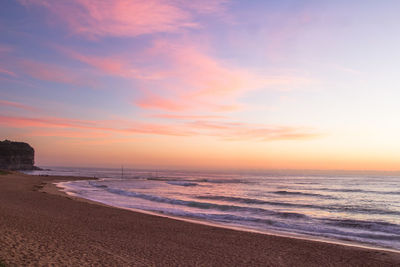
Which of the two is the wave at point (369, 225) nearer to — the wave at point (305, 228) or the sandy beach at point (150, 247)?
the wave at point (305, 228)

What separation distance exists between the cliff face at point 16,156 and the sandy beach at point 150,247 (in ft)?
457

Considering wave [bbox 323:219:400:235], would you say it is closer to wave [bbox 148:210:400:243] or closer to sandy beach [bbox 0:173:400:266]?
wave [bbox 148:210:400:243]

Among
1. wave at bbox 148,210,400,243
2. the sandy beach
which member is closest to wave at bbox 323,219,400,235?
wave at bbox 148,210,400,243

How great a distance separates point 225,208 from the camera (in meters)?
28.2

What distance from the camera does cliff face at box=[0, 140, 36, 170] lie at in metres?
132

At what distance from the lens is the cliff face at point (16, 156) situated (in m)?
132

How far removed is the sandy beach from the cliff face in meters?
139

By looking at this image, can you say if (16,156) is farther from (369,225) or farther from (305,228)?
(369,225)

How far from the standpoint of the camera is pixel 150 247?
12.0m

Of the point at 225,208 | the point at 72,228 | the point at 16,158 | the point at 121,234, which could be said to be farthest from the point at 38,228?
the point at 16,158

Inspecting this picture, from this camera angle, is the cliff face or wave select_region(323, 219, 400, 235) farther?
the cliff face

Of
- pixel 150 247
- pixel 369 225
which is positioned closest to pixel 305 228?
pixel 369 225

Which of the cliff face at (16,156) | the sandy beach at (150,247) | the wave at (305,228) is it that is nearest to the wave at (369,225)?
the wave at (305,228)

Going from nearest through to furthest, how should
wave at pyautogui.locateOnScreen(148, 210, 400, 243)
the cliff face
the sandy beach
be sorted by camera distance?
1. the sandy beach
2. wave at pyautogui.locateOnScreen(148, 210, 400, 243)
3. the cliff face
